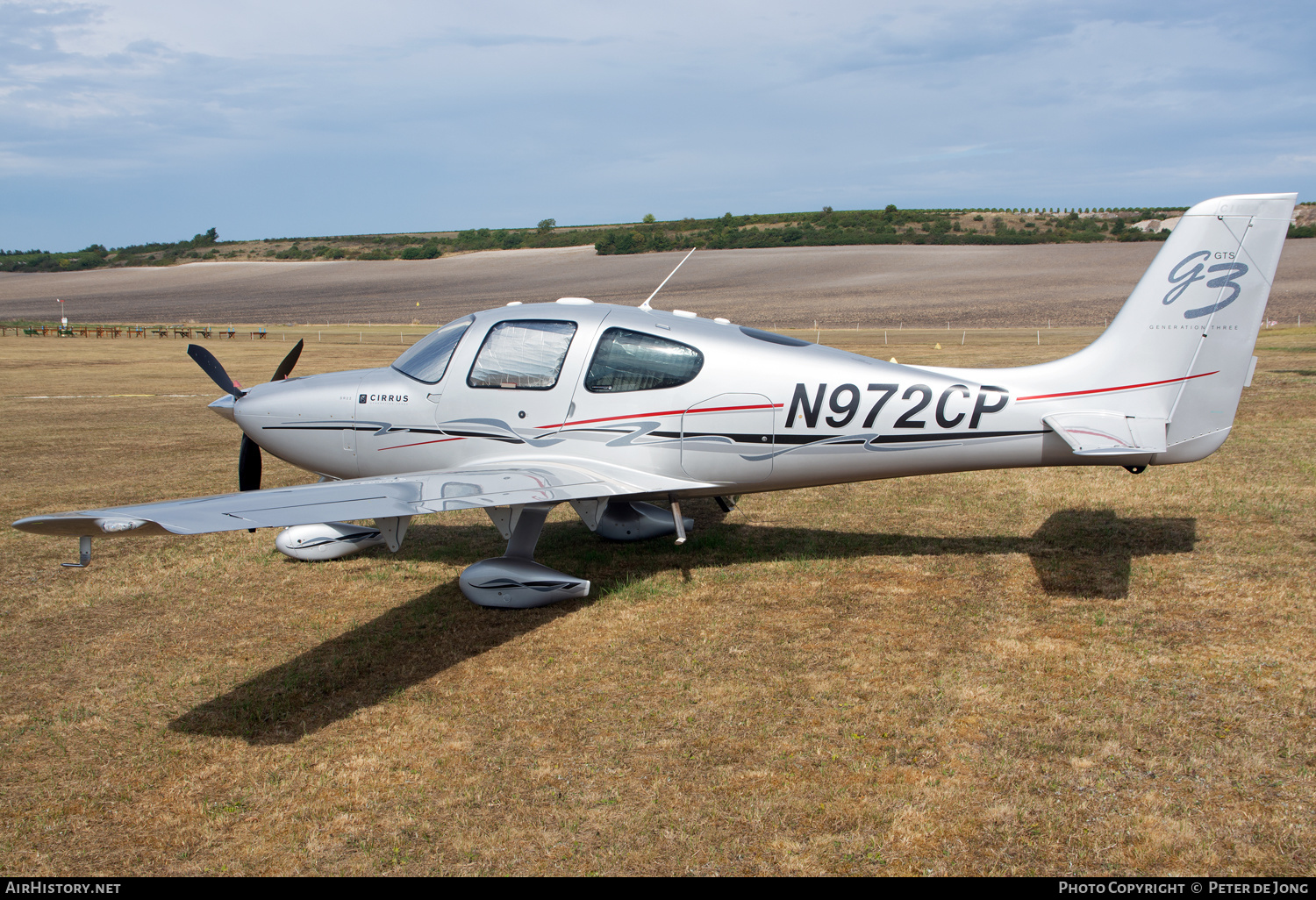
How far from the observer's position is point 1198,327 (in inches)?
284

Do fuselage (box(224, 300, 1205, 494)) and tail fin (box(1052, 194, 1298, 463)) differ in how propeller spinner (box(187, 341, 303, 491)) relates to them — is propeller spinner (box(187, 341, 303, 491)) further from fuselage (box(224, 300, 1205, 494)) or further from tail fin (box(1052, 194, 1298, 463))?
tail fin (box(1052, 194, 1298, 463))

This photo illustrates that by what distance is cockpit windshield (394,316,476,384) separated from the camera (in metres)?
8.09

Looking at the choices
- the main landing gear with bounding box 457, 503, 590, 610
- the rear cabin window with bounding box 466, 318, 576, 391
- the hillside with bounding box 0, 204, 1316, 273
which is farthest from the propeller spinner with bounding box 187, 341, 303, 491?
the hillside with bounding box 0, 204, 1316, 273

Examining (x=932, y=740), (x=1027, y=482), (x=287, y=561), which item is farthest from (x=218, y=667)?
(x=1027, y=482)

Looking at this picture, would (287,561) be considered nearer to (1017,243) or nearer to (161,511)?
(161,511)

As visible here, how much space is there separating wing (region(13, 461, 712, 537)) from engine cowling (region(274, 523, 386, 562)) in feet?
5.73

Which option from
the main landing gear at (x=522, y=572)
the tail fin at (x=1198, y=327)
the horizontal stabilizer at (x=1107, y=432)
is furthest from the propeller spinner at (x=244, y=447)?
the tail fin at (x=1198, y=327)

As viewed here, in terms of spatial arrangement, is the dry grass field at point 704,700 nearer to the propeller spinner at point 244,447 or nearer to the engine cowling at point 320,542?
the engine cowling at point 320,542

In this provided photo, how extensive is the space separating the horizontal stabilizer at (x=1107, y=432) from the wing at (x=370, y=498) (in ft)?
10.0

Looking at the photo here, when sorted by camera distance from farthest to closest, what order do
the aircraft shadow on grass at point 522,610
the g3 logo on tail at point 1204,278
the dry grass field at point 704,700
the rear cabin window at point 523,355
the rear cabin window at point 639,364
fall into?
1. the rear cabin window at point 523,355
2. the rear cabin window at point 639,364
3. the g3 logo on tail at point 1204,278
4. the aircraft shadow on grass at point 522,610
5. the dry grass field at point 704,700

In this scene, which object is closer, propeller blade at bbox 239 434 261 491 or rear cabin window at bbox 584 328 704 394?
rear cabin window at bbox 584 328 704 394

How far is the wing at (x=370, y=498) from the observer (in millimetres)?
4773

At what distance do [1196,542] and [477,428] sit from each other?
700cm

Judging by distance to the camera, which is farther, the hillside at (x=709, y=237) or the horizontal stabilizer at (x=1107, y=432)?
the hillside at (x=709, y=237)
